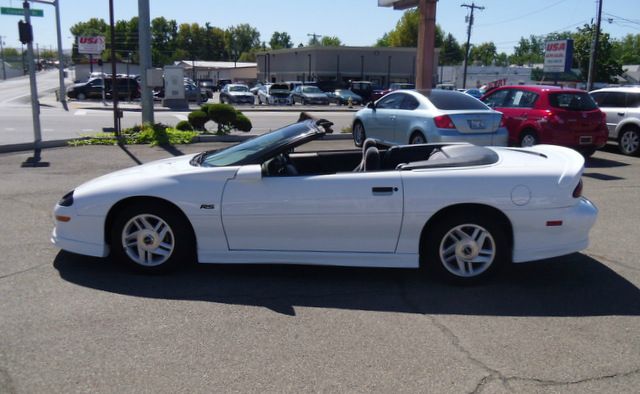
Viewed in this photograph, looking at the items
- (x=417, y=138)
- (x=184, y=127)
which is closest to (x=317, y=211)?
(x=417, y=138)

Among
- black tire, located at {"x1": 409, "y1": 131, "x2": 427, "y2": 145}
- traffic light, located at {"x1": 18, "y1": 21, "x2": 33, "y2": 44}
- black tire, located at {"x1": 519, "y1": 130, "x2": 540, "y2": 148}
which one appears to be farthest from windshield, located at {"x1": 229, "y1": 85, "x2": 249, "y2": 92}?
black tire, located at {"x1": 409, "y1": 131, "x2": 427, "y2": 145}

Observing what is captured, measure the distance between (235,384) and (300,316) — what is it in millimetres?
997

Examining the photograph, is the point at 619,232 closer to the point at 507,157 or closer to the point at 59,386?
A: the point at 507,157

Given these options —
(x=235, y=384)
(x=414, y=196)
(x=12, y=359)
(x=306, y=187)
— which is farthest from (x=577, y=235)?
→ (x=12, y=359)

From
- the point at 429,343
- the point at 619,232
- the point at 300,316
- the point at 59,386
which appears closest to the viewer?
the point at 59,386

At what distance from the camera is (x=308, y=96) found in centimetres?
3897

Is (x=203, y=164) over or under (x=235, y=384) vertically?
over

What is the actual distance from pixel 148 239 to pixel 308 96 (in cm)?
3494

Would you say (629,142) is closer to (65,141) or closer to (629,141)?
(629,141)

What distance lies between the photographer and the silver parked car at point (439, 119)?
9891 millimetres

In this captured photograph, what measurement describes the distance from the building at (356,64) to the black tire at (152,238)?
57888 mm

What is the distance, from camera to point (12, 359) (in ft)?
11.1

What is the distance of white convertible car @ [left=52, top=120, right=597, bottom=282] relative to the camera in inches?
181

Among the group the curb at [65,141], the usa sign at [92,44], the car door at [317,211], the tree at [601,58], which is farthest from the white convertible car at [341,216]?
the tree at [601,58]
